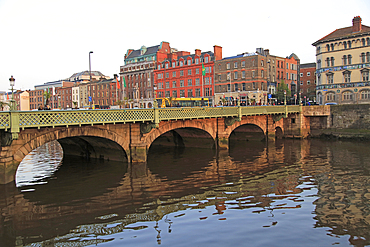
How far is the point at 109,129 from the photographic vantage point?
939 inches

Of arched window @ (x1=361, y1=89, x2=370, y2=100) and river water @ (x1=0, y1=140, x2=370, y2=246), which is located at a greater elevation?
arched window @ (x1=361, y1=89, x2=370, y2=100)

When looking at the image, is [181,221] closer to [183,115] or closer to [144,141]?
[144,141]

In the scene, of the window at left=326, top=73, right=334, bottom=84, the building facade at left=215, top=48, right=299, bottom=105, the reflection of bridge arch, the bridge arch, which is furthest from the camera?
the building facade at left=215, top=48, right=299, bottom=105

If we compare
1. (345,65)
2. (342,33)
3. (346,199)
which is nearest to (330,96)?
(345,65)

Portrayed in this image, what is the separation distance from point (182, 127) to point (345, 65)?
42.5 m

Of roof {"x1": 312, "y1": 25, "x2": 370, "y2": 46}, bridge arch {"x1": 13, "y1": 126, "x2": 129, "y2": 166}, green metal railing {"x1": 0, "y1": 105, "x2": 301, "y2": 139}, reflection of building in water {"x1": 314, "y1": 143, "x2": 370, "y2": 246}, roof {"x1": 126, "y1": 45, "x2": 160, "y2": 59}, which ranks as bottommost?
reflection of building in water {"x1": 314, "y1": 143, "x2": 370, "y2": 246}

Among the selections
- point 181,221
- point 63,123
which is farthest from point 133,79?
point 181,221

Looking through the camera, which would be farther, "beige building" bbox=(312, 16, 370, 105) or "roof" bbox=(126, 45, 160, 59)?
"roof" bbox=(126, 45, 160, 59)

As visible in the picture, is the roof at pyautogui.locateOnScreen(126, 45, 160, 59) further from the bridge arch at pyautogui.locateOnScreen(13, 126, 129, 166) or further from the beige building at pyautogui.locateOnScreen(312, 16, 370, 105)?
the bridge arch at pyautogui.locateOnScreen(13, 126, 129, 166)

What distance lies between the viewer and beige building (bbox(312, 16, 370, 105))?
2160 inches

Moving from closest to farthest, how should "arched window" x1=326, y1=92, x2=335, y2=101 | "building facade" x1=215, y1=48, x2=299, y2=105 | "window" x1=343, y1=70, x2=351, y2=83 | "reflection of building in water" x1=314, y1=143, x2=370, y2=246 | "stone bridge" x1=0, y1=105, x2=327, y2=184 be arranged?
1. "reflection of building in water" x1=314, y1=143, x2=370, y2=246
2. "stone bridge" x1=0, y1=105, x2=327, y2=184
3. "window" x1=343, y1=70, x2=351, y2=83
4. "arched window" x1=326, y1=92, x2=335, y2=101
5. "building facade" x1=215, y1=48, x2=299, y2=105

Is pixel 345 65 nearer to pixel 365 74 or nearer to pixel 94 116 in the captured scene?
pixel 365 74

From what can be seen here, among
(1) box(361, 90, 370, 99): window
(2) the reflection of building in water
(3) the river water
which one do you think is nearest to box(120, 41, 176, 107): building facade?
(1) box(361, 90, 370, 99): window

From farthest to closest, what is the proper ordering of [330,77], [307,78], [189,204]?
[307,78] < [330,77] < [189,204]
